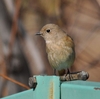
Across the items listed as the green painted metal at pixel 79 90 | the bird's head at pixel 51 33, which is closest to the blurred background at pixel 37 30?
the bird's head at pixel 51 33

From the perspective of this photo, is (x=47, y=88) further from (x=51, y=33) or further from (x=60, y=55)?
(x=51, y=33)

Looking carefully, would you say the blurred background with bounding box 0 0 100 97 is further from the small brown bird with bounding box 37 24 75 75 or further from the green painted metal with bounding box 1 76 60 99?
the green painted metal with bounding box 1 76 60 99

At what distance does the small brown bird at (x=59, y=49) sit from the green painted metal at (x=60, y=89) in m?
1.44

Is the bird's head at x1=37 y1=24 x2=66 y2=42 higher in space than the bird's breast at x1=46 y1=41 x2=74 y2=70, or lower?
higher

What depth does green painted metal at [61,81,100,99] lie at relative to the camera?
7.67 feet

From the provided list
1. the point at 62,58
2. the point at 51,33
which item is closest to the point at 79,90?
the point at 62,58

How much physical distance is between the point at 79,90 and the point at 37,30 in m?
3.25

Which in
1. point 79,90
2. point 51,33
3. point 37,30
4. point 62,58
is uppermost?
point 37,30

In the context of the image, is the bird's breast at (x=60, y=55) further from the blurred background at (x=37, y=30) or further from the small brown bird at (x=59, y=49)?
the blurred background at (x=37, y=30)

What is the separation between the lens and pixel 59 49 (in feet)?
14.0

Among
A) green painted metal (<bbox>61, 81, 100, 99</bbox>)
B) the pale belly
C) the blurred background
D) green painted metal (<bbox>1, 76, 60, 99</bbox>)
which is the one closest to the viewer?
green painted metal (<bbox>61, 81, 100, 99</bbox>)

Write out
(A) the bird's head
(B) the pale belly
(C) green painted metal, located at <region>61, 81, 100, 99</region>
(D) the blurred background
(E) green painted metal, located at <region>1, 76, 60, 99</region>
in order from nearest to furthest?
(C) green painted metal, located at <region>61, 81, 100, 99</region> → (E) green painted metal, located at <region>1, 76, 60, 99</region> → (B) the pale belly → (A) the bird's head → (D) the blurred background

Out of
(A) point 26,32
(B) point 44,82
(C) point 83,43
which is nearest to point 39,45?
(A) point 26,32

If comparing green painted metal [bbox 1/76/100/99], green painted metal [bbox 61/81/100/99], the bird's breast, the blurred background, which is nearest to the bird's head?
the bird's breast
